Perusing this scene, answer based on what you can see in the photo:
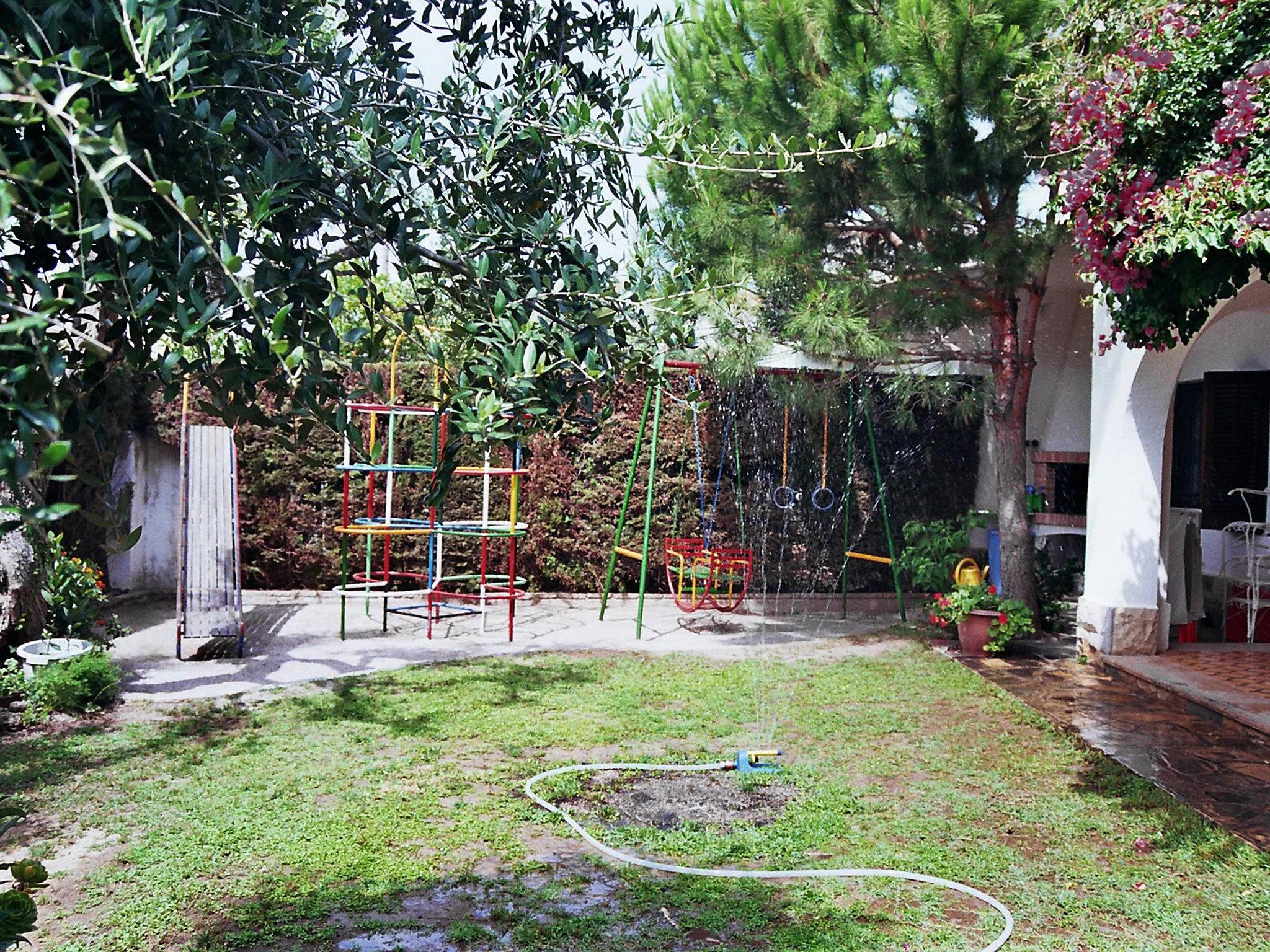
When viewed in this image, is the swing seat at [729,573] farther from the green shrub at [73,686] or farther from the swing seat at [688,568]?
the green shrub at [73,686]

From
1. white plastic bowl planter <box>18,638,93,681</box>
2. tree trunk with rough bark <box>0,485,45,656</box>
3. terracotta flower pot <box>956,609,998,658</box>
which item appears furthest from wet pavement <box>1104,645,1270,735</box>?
tree trunk with rough bark <box>0,485,45,656</box>

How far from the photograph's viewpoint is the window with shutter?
9.10m

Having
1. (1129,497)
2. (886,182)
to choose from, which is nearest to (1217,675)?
(1129,497)

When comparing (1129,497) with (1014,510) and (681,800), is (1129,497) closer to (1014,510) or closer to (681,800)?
(1014,510)

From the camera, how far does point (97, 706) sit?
6199 millimetres

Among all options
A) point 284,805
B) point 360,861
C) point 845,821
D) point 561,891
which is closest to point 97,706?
point 284,805

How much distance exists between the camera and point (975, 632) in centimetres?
825

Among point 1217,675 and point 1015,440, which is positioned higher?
point 1015,440

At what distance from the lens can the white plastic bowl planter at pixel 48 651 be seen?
19.9 feet

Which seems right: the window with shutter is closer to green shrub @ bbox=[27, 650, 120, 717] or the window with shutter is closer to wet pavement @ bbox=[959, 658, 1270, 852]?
wet pavement @ bbox=[959, 658, 1270, 852]

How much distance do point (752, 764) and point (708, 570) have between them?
3.79 m

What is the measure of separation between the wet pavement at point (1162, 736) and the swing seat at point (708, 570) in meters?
2.21

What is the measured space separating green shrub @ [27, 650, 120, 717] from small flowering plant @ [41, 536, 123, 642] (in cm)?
43

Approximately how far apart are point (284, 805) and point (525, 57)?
141 inches
